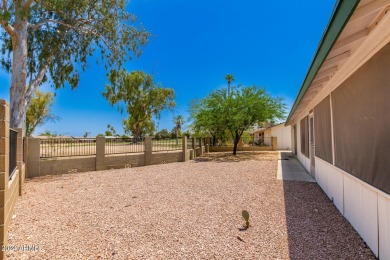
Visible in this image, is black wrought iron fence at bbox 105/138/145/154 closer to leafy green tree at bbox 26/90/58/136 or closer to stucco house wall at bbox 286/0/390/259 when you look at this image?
stucco house wall at bbox 286/0/390/259

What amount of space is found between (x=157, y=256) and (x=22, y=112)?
9.73 metres

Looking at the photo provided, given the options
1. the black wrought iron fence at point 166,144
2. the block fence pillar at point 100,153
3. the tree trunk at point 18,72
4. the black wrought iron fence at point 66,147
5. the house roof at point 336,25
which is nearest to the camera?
the house roof at point 336,25

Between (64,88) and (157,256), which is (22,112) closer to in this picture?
(64,88)

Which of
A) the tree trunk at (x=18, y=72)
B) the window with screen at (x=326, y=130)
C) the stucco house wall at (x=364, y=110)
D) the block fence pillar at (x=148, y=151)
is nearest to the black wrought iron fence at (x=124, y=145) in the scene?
the block fence pillar at (x=148, y=151)

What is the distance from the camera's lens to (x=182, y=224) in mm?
4078

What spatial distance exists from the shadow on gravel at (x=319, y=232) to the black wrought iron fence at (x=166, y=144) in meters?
9.21

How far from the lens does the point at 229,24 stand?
18734 millimetres

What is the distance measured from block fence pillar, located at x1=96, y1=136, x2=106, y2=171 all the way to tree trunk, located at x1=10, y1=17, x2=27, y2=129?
3159mm

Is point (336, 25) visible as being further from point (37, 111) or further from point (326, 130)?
point (37, 111)

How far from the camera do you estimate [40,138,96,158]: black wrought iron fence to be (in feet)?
31.4

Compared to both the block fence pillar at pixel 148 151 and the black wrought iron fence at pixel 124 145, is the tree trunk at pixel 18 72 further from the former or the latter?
the block fence pillar at pixel 148 151

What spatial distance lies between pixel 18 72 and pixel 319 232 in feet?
37.1

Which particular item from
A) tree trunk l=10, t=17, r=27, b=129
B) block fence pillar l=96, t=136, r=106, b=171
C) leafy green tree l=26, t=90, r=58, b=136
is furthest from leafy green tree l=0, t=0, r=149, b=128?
leafy green tree l=26, t=90, r=58, b=136

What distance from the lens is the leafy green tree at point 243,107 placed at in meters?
17.0
